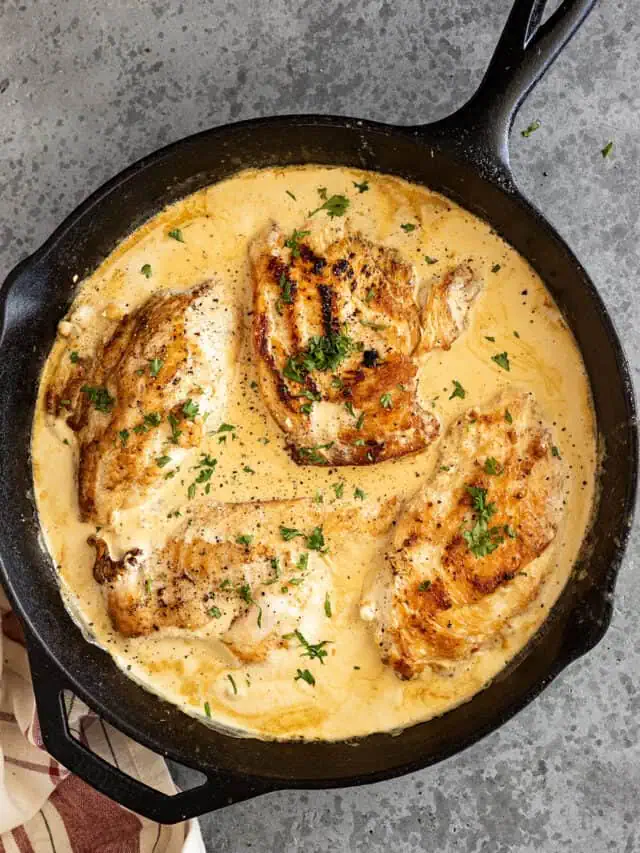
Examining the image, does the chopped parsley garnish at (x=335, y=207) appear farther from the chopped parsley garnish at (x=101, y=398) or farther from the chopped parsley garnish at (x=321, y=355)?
the chopped parsley garnish at (x=101, y=398)

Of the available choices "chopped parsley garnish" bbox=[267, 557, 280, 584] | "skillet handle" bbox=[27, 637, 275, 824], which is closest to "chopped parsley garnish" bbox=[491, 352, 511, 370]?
"chopped parsley garnish" bbox=[267, 557, 280, 584]

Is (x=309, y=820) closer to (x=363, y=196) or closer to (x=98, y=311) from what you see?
(x=98, y=311)

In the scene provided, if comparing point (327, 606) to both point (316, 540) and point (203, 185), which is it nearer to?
point (316, 540)

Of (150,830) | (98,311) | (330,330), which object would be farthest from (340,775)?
(98,311)

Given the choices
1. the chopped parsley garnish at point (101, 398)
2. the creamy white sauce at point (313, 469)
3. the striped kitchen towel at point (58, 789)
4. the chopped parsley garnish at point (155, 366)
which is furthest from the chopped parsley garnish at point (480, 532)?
the striped kitchen towel at point (58, 789)

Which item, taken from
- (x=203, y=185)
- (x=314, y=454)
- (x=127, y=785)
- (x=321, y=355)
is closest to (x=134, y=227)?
(x=203, y=185)

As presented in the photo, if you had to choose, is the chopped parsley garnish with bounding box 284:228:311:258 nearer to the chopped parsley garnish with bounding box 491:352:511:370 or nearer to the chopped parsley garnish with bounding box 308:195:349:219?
the chopped parsley garnish with bounding box 308:195:349:219
